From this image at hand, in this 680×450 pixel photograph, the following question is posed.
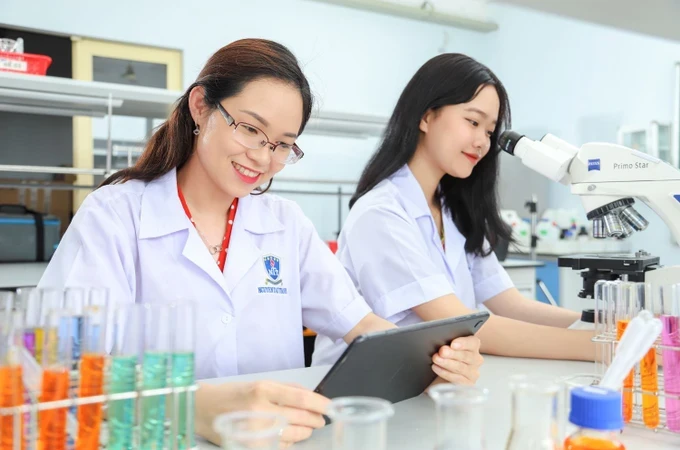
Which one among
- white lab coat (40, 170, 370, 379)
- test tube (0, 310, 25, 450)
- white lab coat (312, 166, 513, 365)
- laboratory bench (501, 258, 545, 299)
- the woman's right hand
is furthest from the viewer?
laboratory bench (501, 258, 545, 299)

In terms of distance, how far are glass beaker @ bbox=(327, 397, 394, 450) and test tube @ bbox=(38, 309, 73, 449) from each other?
0.92 ft

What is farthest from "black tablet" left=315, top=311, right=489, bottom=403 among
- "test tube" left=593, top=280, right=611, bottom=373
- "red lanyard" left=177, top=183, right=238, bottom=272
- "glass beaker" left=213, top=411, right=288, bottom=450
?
"red lanyard" left=177, top=183, right=238, bottom=272

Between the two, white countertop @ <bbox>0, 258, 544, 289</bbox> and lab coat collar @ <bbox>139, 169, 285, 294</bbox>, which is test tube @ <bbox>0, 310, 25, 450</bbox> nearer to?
lab coat collar @ <bbox>139, 169, 285, 294</bbox>

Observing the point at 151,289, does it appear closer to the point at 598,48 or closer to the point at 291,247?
the point at 291,247

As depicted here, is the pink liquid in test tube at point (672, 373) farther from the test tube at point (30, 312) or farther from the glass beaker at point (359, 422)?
the test tube at point (30, 312)

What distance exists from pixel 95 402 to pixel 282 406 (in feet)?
0.93

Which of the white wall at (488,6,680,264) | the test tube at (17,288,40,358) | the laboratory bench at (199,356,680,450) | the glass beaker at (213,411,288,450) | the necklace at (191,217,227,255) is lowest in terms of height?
the laboratory bench at (199,356,680,450)

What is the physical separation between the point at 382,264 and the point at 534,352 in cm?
43

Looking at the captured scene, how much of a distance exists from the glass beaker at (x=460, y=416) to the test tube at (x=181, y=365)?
0.85 ft

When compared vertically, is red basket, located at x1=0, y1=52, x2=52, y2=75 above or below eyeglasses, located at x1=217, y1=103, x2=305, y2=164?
above

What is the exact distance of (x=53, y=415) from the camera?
614 millimetres

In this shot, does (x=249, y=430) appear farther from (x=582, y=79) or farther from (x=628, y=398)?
(x=582, y=79)

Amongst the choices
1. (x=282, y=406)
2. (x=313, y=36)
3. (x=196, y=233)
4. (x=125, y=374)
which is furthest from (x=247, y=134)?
(x=313, y=36)

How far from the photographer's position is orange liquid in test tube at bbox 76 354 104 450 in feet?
2.07
